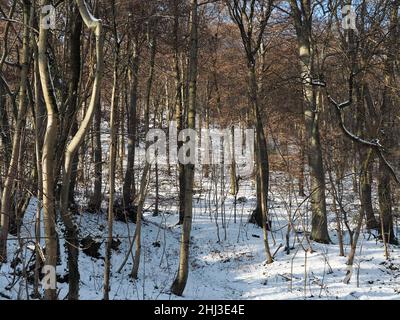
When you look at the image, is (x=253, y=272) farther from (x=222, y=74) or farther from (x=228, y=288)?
(x=222, y=74)

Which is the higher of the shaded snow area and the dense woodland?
the dense woodland

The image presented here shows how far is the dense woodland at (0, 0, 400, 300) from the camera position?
454 centimetres

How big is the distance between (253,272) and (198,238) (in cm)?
351

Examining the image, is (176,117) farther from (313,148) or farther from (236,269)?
(236,269)

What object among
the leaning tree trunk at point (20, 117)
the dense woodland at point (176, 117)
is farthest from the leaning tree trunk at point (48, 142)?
the leaning tree trunk at point (20, 117)

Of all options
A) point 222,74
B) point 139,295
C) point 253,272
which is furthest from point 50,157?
point 222,74

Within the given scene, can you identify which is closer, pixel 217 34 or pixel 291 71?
pixel 291 71

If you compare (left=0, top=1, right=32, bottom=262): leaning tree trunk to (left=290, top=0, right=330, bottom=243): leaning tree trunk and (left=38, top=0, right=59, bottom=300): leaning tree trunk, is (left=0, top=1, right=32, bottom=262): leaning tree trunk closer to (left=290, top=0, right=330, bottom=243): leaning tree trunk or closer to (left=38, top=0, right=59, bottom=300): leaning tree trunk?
(left=38, top=0, right=59, bottom=300): leaning tree trunk

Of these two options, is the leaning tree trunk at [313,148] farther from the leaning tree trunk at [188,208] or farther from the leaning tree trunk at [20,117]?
the leaning tree trunk at [20,117]

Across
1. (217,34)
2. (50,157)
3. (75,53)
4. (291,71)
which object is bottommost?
(50,157)

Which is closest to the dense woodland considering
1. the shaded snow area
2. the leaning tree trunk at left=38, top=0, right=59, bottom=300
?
the leaning tree trunk at left=38, top=0, right=59, bottom=300

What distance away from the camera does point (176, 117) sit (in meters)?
14.3

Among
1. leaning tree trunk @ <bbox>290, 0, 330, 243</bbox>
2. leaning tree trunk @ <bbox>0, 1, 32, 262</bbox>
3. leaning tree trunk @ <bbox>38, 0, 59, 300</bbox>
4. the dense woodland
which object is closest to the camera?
leaning tree trunk @ <bbox>38, 0, 59, 300</bbox>
